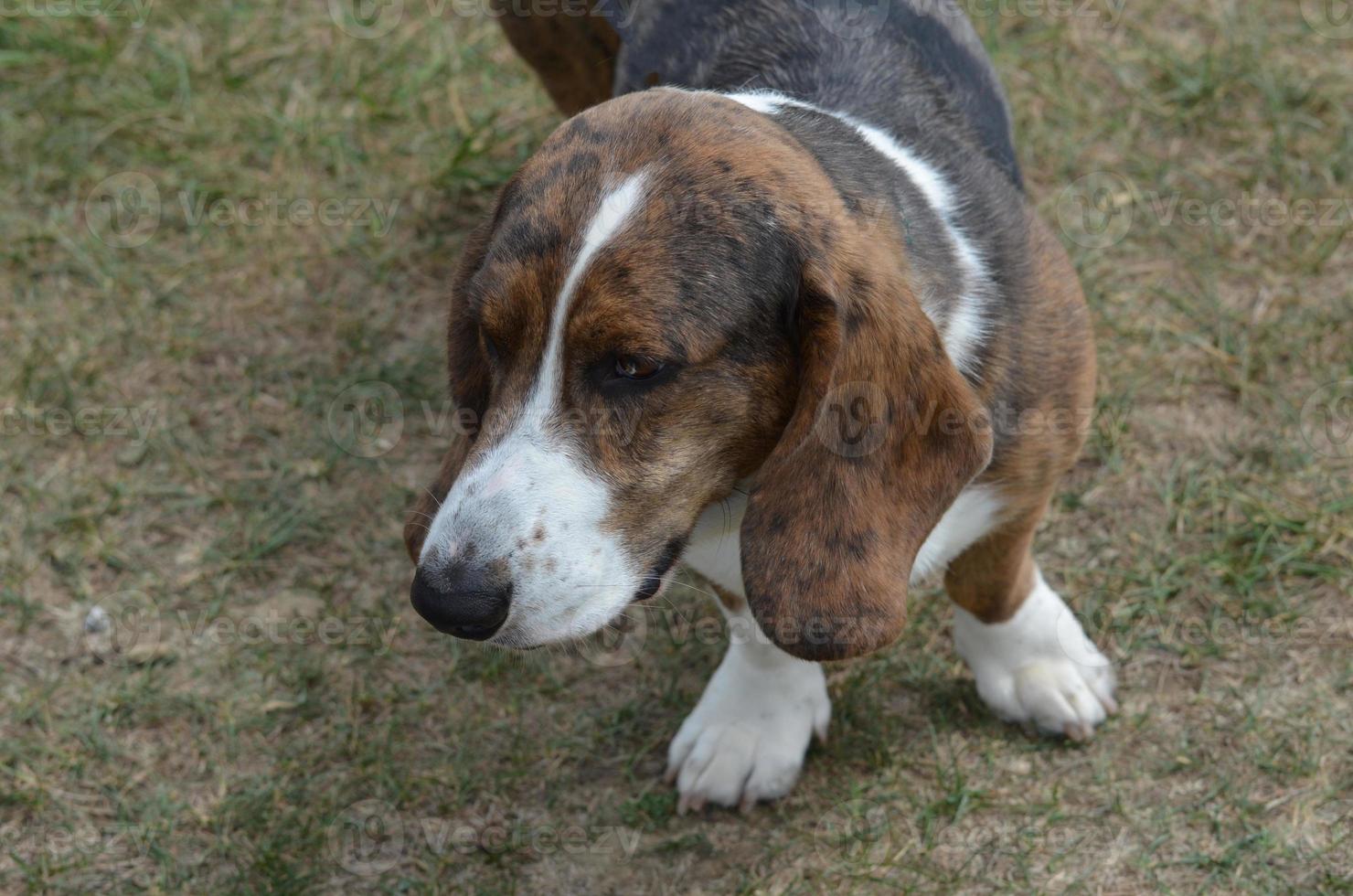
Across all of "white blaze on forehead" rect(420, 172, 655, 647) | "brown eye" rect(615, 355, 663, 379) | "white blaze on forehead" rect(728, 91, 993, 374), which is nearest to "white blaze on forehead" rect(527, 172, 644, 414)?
"white blaze on forehead" rect(420, 172, 655, 647)

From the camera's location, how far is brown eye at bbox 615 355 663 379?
2.67 m

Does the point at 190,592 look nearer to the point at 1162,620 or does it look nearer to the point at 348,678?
the point at 348,678

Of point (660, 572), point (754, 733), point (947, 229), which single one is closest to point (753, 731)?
point (754, 733)

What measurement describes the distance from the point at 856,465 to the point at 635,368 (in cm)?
47

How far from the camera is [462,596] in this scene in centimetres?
266

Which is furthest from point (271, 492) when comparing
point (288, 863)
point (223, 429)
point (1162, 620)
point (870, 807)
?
point (1162, 620)

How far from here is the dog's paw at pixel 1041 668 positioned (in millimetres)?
3754

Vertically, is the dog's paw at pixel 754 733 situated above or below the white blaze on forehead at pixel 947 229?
below

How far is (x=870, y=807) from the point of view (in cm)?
372

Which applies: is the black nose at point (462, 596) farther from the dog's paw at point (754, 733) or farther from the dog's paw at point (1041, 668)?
the dog's paw at point (1041, 668)

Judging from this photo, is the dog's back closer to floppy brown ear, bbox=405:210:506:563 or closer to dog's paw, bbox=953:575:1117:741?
floppy brown ear, bbox=405:210:506:563

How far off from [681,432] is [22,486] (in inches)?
111

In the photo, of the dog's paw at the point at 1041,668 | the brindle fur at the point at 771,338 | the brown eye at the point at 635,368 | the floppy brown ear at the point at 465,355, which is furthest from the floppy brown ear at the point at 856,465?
the dog's paw at the point at 1041,668

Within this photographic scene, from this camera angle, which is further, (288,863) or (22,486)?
(22,486)
